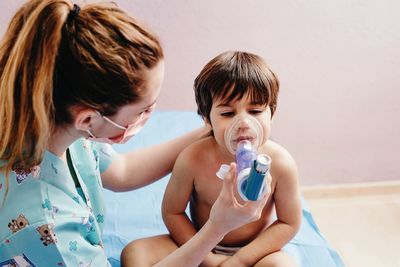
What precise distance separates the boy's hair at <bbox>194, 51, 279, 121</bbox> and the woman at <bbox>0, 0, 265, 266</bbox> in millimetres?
193

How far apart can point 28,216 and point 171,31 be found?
122 cm

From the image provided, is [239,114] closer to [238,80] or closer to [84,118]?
[238,80]

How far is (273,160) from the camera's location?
113 centimetres

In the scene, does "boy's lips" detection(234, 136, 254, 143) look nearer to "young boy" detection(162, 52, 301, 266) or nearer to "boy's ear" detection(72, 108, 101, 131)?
"young boy" detection(162, 52, 301, 266)

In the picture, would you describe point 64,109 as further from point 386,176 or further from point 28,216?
point 386,176

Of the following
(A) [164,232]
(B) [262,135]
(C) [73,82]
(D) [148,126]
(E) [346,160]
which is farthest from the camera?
(E) [346,160]

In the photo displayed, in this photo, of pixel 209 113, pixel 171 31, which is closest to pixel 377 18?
pixel 171 31

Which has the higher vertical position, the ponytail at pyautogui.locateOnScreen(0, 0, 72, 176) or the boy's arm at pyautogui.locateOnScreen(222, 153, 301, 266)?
the ponytail at pyautogui.locateOnScreen(0, 0, 72, 176)

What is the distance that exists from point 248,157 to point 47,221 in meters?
0.37

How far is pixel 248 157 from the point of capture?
2.99 feet

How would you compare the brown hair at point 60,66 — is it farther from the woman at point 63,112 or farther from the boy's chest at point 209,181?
the boy's chest at point 209,181

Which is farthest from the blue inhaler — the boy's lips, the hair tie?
the hair tie

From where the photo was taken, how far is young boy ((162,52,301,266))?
1024 mm

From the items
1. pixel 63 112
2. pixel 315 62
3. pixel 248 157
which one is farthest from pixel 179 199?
pixel 315 62
